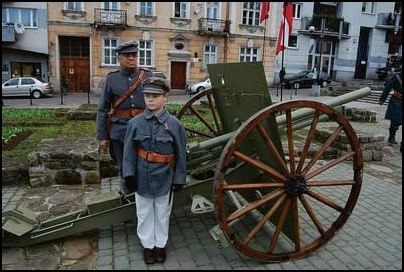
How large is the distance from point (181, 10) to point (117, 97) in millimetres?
24142

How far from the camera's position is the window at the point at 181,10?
26.4m

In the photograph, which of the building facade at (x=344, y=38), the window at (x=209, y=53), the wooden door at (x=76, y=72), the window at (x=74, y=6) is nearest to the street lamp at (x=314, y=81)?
the building facade at (x=344, y=38)

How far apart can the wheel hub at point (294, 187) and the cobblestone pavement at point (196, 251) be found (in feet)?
2.04

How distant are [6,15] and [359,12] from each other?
89.6ft

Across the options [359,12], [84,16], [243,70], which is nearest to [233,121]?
[243,70]

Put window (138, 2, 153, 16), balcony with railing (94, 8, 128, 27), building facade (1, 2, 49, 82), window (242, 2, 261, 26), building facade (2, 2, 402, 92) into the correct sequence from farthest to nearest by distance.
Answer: window (242, 2, 261, 26)
window (138, 2, 153, 16)
balcony with railing (94, 8, 128, 27)
building facade (2, 2, 402, 92)
building facade (1, 2, 49, 82)

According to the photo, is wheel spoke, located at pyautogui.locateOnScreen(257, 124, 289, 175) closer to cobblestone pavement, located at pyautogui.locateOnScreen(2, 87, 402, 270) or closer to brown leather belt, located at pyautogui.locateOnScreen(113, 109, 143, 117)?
cobblestone pavement, located at pyautogui.locateOnScreen(2, 87, 402, 270)

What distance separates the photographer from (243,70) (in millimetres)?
3547

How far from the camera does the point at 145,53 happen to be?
86.0 feet

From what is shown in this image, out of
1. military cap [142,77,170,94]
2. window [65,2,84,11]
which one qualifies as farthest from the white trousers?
window [65,2,84,11]

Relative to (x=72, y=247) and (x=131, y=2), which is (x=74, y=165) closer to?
(x=72, y=247)

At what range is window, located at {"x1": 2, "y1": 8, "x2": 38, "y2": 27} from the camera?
23.6m

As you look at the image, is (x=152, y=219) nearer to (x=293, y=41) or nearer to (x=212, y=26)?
(x=212, y=26)

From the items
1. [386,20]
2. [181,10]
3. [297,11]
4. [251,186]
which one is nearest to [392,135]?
[251,186]
